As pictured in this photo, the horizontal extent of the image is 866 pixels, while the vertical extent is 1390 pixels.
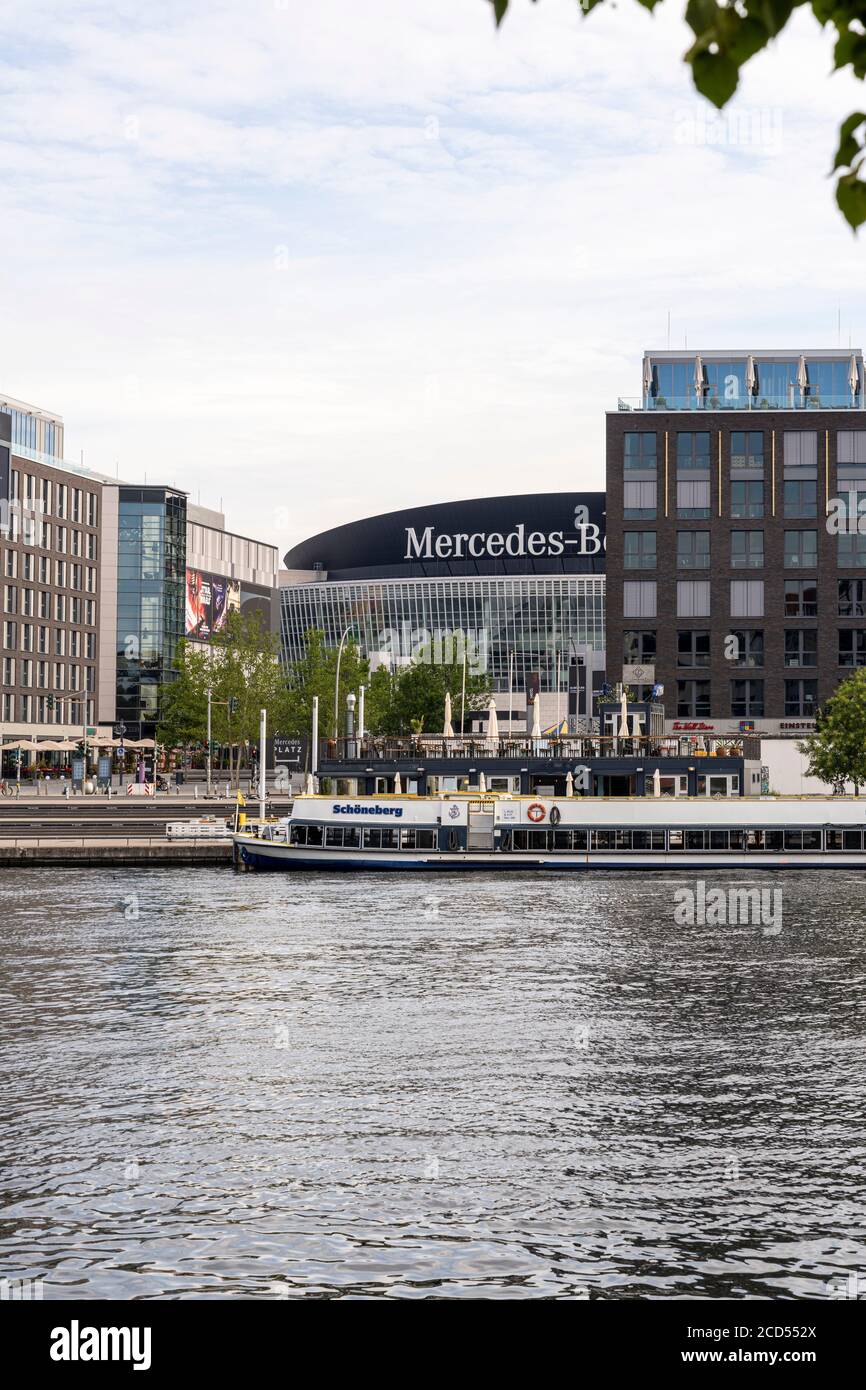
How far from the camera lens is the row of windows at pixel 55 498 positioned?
180 metres

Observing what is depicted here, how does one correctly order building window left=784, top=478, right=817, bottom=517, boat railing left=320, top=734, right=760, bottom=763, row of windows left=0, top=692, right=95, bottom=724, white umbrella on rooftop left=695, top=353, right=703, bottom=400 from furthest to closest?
row of windows left=0, top=692, right=95, bottom=724 < white umbrella on rooftop left=695, top=353, right=703, bottom=400 < building window left=784, top=478, right=817, bottom=517 < boat railing left=320, top=734, right=760, bottom=763

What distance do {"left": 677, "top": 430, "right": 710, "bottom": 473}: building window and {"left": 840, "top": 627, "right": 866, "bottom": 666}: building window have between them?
57.1 feet

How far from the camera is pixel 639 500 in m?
126

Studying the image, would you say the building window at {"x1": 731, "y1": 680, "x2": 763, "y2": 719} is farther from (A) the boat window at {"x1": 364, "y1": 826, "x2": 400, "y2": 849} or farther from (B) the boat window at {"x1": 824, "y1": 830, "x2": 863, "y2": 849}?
(A) the boat window at {"x1": 364, "y1": 826, "x2": 400, "y2": 849}

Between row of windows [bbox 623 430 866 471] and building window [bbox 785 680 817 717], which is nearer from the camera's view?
building window [bbox 785 680 817 717]

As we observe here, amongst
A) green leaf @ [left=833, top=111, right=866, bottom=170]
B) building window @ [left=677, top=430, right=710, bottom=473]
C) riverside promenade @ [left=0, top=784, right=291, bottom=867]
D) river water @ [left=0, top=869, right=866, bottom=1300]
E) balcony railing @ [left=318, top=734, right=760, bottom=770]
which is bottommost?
river water @ [left=0, top=869, right=866, bottom=1300]

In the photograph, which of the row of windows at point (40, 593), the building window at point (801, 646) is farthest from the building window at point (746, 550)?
the row of windows at point (40, 593)

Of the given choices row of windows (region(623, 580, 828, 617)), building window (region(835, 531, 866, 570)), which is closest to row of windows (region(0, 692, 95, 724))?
row of windows (region(623, 580, 828, 617))

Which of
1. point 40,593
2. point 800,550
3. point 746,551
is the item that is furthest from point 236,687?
point 800,550

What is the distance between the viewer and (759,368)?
137 m

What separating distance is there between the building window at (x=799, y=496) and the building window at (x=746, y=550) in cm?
318

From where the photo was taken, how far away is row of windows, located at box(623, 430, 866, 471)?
124500 mm
